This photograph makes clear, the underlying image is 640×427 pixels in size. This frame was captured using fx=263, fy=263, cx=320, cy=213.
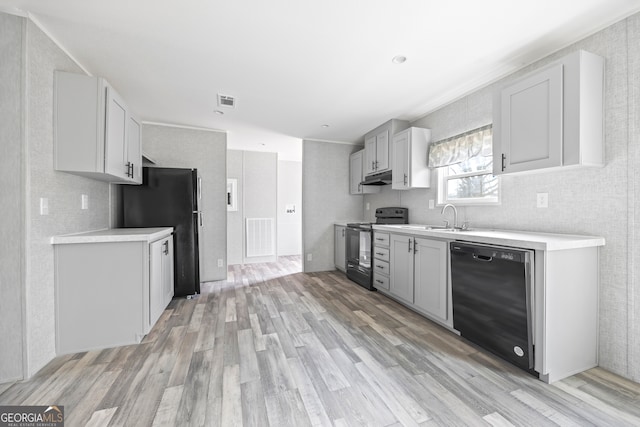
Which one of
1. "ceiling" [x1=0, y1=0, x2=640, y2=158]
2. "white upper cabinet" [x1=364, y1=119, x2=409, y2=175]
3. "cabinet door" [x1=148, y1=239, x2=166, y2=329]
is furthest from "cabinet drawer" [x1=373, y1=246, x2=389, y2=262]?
"cabinet door" [x1=148, y1=239, x2=166, y2=329]

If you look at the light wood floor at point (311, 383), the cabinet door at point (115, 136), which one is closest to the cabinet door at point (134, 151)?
the cabinet door at point (115, 136)

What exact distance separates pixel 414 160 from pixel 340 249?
6.79 ft

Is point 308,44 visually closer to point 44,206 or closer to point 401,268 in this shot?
point 44,206

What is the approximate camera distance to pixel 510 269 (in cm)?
182

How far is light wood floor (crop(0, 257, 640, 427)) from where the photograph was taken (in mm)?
1425


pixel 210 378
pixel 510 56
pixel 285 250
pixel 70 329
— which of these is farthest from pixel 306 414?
pixel 285 250

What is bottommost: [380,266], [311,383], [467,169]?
[311,383]

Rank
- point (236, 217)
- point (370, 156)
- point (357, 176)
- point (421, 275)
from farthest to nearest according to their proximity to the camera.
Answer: point (236, 217) < point (357, 176) < point (370, 156) < point (421, 275)

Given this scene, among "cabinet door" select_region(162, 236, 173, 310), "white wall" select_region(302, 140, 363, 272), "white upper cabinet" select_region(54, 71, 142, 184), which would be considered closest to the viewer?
"white upper cabinet" select_region(54, 71, 142, 184)

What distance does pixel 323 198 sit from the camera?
4.85 meters

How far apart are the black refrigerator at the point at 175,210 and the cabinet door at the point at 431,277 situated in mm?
2745

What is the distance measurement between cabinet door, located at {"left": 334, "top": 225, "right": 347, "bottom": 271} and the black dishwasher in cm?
240

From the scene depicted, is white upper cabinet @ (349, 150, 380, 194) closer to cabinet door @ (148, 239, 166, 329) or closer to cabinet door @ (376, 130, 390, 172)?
cabinet door @ (376, 130, 390, 172)

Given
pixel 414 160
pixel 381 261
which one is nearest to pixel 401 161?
pixel 414 160
